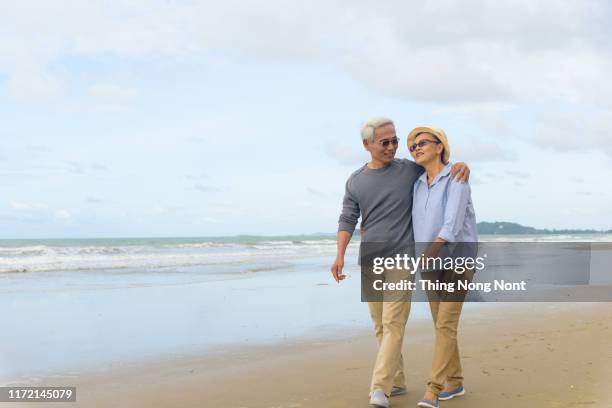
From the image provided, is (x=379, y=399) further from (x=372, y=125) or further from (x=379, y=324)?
(x=372, y=125)

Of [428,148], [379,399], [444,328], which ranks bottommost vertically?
[379,399]

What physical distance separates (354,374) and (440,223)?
69.3 inches

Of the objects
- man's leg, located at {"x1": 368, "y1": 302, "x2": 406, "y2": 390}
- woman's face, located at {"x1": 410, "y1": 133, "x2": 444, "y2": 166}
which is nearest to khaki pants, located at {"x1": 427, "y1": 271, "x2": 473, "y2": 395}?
man's leg, located at {"x1": 368, "y1": 302, "x2": 406, "y2": 390}

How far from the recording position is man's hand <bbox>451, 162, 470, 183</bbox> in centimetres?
368

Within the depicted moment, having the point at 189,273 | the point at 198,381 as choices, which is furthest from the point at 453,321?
the point at 189,273

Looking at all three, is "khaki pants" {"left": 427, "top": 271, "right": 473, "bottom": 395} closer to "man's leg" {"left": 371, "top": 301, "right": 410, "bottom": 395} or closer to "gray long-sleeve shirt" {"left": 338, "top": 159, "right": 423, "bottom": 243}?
"man's leg" {"left": 371, "top": 301, "right": 410, "bottom": 395}

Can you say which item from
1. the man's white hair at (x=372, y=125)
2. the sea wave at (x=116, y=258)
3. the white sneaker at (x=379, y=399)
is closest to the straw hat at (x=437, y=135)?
the man's white hair at (x=372, y=125)

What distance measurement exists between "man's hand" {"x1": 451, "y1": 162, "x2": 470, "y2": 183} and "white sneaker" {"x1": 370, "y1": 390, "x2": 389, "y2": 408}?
1402 millimetres

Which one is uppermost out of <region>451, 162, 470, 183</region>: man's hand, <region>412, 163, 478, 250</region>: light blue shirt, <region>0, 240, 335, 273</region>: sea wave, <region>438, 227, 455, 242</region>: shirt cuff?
<region>451, 162, 470, 183</region>: man's hand

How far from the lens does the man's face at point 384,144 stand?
387 cm

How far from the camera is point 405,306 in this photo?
384 centimetres

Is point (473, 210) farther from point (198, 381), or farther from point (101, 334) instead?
point (101, 334)

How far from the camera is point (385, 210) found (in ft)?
13.0

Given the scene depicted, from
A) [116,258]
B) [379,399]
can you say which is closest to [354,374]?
[379,399]
